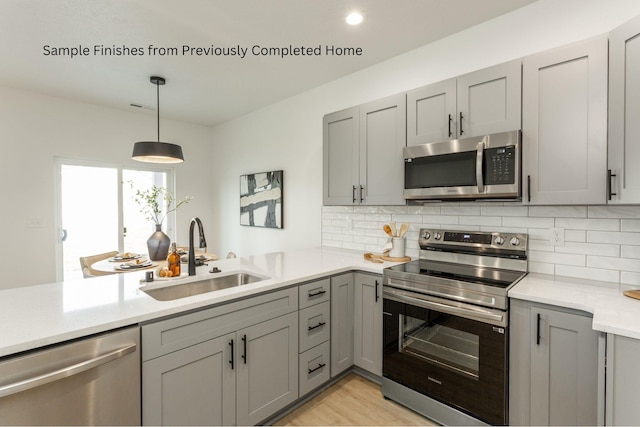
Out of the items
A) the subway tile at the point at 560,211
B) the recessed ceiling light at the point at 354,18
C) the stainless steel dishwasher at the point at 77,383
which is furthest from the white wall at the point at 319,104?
the stainless steel dishwasher at the point at 77,383

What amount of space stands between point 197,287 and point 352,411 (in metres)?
1.31

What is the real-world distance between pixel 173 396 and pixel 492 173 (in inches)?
83.3

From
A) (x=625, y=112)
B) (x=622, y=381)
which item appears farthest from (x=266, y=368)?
(x=625, y=112)

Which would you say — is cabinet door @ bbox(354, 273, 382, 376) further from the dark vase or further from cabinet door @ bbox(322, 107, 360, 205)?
the dark vase

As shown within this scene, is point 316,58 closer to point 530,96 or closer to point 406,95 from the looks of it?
point 406,95

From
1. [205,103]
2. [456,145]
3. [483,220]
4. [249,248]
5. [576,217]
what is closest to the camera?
[576,217]

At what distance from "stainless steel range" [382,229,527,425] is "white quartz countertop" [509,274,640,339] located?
0.10 metres

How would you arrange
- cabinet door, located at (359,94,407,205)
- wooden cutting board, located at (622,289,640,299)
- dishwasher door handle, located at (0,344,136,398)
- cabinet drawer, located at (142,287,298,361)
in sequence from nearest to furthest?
dishwasher door handle, located at (0,344,136,398), cabinet drawer, located at (142,287,298,361), wooden cutting board, located at (622,289,640,299), cabinet door, located at (359,94,407,205)

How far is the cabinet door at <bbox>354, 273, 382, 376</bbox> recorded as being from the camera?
2229mm

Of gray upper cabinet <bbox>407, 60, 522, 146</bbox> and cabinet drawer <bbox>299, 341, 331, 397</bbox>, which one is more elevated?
gray upper cabinet <bbox>407, 60, 522, 146</bbox>

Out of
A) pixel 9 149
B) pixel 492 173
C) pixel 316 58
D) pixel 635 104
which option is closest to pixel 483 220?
pixel 492 173

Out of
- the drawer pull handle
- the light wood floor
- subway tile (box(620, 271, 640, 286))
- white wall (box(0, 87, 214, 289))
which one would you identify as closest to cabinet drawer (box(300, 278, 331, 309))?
the drawer pull handle

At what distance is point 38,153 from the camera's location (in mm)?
3678

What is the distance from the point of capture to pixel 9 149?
349cm
